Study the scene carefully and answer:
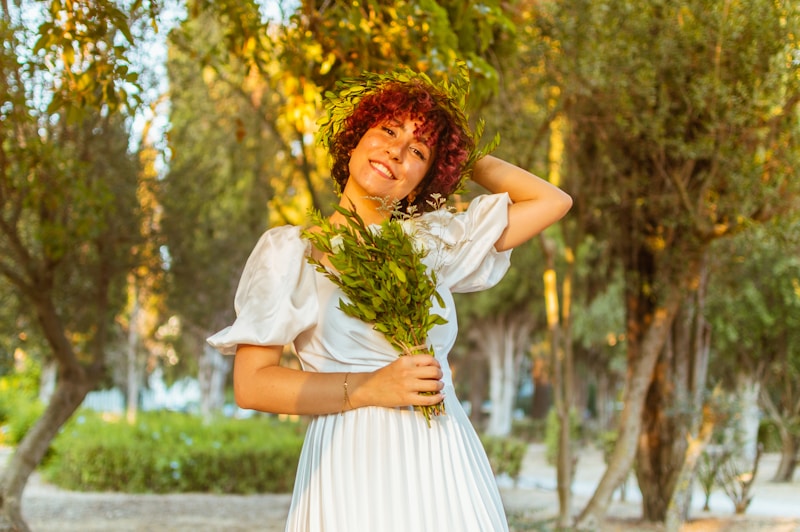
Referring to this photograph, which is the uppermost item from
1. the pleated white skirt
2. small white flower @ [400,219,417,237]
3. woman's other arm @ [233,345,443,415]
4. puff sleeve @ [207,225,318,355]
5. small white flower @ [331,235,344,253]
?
small white flower @ [400,219,417,237]

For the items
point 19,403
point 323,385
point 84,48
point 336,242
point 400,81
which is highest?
point 84,48

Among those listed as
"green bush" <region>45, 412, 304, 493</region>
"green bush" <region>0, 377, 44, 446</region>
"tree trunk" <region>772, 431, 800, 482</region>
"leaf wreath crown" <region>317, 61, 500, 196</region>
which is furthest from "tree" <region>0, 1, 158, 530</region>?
"tree trunk" <region>772, 431, 800, 482</region>

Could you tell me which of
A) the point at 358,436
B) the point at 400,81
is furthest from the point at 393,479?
the point at 400,81

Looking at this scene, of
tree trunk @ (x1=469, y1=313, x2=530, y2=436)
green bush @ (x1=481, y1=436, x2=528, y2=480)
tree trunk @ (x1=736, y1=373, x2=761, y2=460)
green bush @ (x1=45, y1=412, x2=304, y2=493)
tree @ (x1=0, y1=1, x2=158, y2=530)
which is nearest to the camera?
tree @ (x1=0, y1=1, x2=158, y2=530)

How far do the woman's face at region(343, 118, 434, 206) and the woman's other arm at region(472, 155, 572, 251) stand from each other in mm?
200

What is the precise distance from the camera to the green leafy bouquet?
212cm

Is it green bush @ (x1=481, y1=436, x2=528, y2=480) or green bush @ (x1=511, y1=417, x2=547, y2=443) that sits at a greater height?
green bush @ (x1=481, y1=436, x2=528, y2=480)

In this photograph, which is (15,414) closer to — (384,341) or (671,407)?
(671,407)

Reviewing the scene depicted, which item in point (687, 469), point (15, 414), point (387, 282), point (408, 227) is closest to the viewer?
point (387, 282)

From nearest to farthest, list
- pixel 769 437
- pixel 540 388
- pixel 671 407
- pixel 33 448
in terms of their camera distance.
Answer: pixel 33 448 < pixel 671 407 < pixel 769 437 < pixel 540 388

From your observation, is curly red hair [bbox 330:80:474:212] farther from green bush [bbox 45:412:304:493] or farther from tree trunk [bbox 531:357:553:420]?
tree trunk [bbox 531:357:553:420]

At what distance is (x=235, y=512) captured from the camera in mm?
12430

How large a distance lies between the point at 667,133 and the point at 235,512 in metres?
7.42

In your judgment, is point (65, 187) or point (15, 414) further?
point (15, 414)
